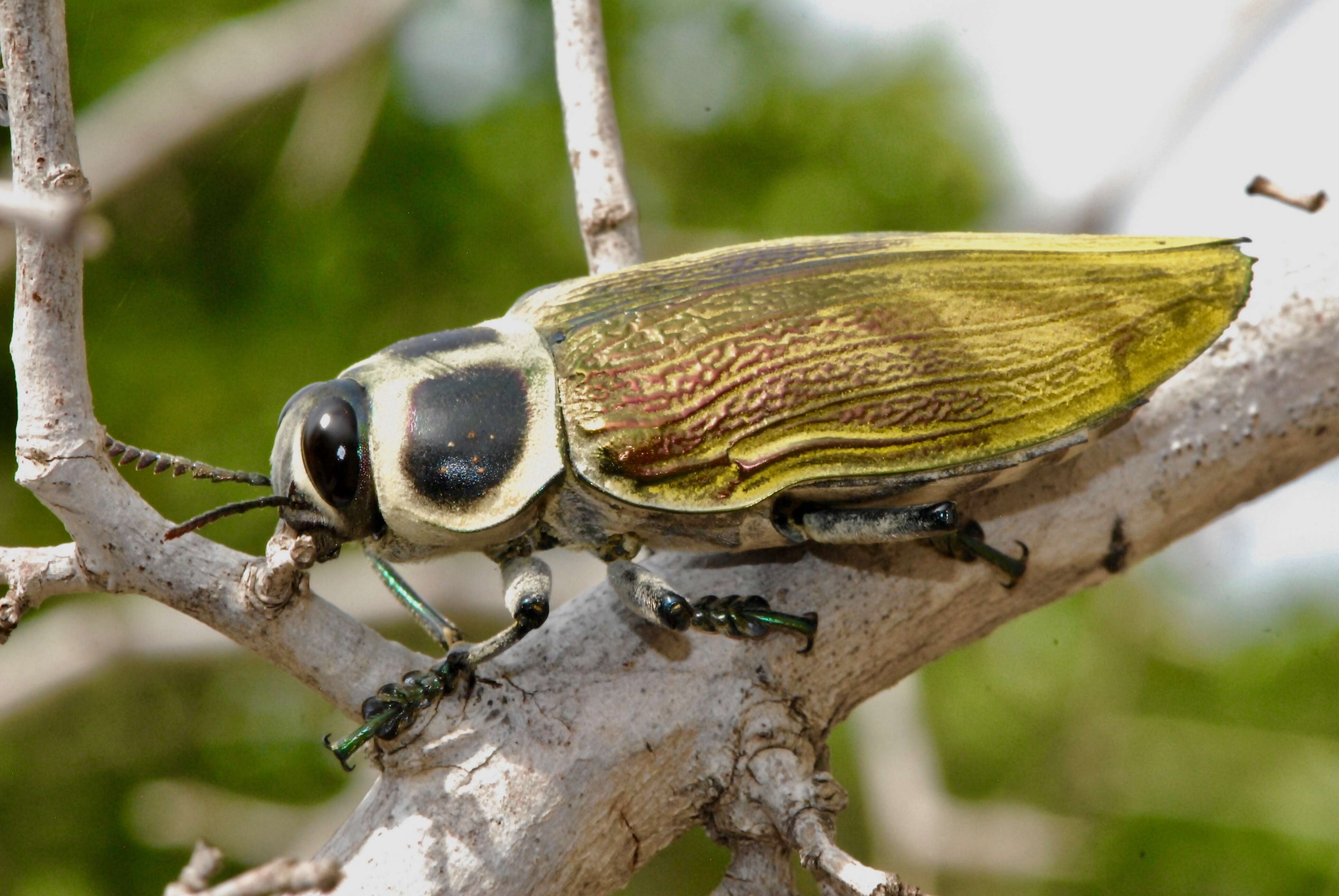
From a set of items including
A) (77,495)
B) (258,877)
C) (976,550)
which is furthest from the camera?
(976,550)

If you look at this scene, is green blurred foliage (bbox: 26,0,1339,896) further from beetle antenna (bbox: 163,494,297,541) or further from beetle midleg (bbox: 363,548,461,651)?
beetle antenna (bbox: 163,494,297,541)

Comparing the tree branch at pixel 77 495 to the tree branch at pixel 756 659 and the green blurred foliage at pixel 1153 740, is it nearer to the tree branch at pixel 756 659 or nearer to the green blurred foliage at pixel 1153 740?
the tree branch at pixel 756 659

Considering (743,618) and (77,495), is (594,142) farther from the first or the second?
(77,495)

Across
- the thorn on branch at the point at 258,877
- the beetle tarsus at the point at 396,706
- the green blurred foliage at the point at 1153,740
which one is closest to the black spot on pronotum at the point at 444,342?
the beetle tarsus at the point at 396,706

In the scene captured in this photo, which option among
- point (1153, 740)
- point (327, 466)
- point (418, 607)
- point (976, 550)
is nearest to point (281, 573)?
point (327, 466)

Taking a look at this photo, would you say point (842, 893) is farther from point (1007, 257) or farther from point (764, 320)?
point (1007, 257)
